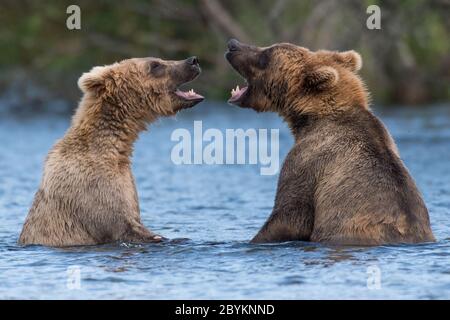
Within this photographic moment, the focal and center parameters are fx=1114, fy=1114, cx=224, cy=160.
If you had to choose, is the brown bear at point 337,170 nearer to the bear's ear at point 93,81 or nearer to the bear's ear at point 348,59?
the bear's ear at point 348,59

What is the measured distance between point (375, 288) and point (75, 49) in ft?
82.0

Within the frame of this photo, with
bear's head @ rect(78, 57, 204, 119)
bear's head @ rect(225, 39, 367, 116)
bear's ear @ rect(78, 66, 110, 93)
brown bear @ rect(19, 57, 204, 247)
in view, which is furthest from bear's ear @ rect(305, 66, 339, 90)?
bear's ear @ rect(78, 66, 110, 93)

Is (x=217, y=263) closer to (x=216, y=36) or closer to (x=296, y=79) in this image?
(x=296, y=79)

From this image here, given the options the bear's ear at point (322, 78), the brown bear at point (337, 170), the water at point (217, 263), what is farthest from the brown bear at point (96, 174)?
the bear's ear at point (322, 78)

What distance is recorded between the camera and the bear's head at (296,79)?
29.9ft

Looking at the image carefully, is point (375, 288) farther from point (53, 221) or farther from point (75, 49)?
point (75, 49)

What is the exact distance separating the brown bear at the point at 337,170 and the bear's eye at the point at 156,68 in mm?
1098

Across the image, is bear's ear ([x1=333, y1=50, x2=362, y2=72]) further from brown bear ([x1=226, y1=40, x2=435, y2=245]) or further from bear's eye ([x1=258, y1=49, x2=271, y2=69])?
bear's eye ([x1=258, y1=49, x2=271, y2=69])

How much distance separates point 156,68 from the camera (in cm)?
988

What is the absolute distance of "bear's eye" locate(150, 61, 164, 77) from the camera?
9859 millimetres

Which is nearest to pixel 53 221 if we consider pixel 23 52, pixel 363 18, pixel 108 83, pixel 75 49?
pixel 108 83
